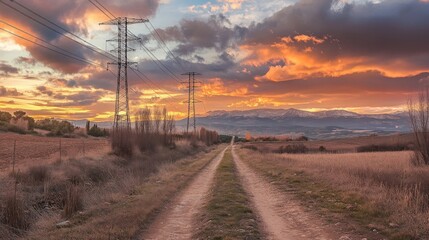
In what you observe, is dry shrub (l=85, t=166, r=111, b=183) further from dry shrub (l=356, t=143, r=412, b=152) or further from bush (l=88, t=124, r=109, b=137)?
dry shrub (l=356, t=143, r=412, b=152)

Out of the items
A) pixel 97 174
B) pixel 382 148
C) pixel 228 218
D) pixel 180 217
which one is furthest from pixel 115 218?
pixel 382 148

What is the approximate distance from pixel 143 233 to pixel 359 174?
47.3ft

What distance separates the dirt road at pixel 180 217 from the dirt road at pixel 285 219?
2.50 m

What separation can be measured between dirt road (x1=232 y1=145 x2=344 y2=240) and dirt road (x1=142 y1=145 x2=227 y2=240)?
2.50m

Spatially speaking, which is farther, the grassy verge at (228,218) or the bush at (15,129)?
the bush at (15,129)

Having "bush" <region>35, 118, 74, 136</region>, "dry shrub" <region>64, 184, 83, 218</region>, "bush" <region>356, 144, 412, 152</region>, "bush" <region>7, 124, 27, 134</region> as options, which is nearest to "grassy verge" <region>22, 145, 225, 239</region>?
"dry shrub" <region>64, 184, 83, 218</region>

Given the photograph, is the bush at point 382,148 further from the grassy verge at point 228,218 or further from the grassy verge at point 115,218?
the grassy verge at point 115,218

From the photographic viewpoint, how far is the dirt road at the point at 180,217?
11.6 meters

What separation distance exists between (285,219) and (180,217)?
3.88m

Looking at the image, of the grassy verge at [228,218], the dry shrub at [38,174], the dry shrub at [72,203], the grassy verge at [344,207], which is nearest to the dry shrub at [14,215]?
the dry shrub at [72,203]

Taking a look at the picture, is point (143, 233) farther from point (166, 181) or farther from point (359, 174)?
point (359, 174)

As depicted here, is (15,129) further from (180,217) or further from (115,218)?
(180,217)

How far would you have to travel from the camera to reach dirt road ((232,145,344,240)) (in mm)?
11172

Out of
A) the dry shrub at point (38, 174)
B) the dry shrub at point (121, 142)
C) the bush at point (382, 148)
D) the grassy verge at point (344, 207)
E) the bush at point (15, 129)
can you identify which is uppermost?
the bush at point (15, 129)
